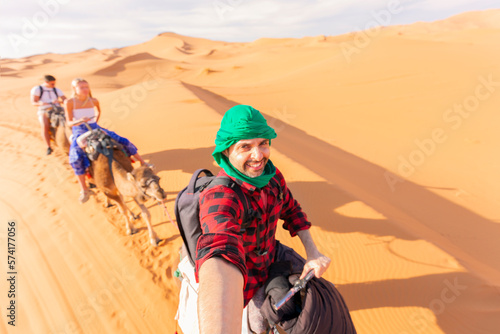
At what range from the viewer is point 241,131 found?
155 centimetres

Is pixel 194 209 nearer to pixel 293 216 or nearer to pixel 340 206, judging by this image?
pixel 293 216

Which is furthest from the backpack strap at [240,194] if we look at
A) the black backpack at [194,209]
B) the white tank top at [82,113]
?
the white tank top at [82,113]

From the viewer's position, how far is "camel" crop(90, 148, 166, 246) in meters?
4.23

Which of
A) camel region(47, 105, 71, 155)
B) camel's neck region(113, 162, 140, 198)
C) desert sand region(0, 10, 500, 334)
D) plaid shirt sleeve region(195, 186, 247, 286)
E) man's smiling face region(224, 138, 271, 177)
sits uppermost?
man's smiling face region(224, 138, 271, 177)

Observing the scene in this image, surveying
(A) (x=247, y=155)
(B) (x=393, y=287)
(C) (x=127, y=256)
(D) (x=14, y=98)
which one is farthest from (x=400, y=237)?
(D) (x=14, y=98)

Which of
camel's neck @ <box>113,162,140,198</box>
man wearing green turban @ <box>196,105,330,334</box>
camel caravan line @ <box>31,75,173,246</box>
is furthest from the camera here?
camel's neck @ <box>113,162,140,198</box>

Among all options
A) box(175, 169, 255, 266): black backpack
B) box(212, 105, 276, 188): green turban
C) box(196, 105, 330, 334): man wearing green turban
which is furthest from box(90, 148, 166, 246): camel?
box(212, 105, 276, 188): green turban

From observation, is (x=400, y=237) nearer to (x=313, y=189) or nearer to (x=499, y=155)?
(x=313, y=189)

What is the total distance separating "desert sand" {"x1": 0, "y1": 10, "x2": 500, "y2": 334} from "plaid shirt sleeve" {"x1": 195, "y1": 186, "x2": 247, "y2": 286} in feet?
8.77

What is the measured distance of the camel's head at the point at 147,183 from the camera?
13.5 ft

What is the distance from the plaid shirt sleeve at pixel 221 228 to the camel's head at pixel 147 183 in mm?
2764

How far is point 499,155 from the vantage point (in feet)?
27.4

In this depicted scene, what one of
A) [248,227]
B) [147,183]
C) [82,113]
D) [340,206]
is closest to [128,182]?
[147,183]

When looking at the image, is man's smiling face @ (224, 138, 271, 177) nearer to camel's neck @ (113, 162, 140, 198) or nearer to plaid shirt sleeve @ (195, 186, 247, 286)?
plaid shirt sleeve @ (195, 186, 247, 286)
